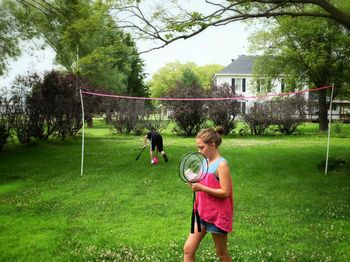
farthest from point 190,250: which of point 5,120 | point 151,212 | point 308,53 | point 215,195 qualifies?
point 308,53

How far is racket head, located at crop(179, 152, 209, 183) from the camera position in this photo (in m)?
4.08

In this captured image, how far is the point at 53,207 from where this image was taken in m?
8.93

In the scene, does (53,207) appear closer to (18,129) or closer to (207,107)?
(18,129)

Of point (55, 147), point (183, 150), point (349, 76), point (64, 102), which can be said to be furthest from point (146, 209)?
point (349, 76)

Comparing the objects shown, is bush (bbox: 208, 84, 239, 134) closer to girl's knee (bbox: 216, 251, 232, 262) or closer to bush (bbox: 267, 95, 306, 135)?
bush (bbox: 267, 95, 306, 135)

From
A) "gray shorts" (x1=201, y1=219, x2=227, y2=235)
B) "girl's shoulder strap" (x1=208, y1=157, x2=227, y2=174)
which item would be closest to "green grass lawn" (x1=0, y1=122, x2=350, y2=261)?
"gray shorts" (x1=201, y1=219, x2=227, y2=235)

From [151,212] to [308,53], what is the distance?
26601 mm

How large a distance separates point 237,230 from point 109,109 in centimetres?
2583

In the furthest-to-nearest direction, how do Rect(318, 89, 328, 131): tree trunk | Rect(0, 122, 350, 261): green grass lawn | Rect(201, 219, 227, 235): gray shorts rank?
Rect(318, 89, 328, 131): tree trunk < Rect(0, 122, 350, 261): green grass lawn < Rect(201, 219, 227, 235): gray shorts

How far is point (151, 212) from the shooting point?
838cm

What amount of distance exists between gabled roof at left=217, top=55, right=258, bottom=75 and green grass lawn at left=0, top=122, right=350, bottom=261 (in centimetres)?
4830

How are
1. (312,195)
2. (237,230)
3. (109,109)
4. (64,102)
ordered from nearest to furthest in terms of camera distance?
1. (237,230)
2. (312,195)
3. (64,102)
4. (109,109)

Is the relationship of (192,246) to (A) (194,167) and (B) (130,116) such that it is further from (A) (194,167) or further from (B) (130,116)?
(B) (130,116)

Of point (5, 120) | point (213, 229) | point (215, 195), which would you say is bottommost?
point (213, 229)
